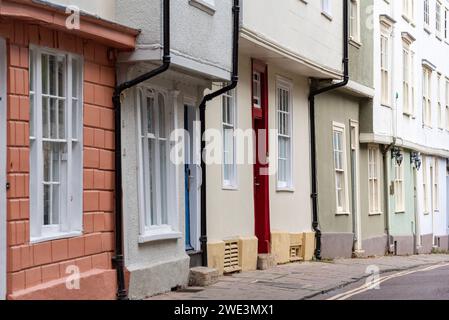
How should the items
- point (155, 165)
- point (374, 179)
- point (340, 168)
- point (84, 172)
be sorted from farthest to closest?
1. point (374, 179)
2. point (340, 168)
3. point (155, 165)
4. point (84, 172)

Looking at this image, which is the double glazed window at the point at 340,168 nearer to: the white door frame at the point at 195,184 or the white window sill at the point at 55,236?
the white door frame at the point at 195,184

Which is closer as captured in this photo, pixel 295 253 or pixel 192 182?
pixel 192 182

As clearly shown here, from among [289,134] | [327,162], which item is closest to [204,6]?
[289,134]

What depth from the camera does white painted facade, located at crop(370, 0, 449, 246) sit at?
85.1 feet

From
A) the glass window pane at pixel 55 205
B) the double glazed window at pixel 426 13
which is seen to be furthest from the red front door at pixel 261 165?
the double glazed window at pixel 426 13

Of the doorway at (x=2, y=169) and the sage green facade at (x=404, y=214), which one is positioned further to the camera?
the sage green facade at (x=404, y=214)

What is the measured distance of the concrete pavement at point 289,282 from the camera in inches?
527

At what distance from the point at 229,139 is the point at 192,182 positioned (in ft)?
6.13

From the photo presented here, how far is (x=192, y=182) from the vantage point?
1516cm

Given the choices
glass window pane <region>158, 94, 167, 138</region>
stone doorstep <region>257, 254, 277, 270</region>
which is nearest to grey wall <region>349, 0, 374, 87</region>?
stone doorstep <region>257, 254, 277, 270</region>

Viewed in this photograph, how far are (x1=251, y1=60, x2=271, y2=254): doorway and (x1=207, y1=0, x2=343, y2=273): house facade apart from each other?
19 mm

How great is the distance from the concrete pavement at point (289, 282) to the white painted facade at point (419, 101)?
6429 millimetres

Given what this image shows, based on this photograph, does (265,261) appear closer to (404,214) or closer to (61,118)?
(61,118)

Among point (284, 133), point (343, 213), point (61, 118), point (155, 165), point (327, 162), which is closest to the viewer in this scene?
point (61, 118)
